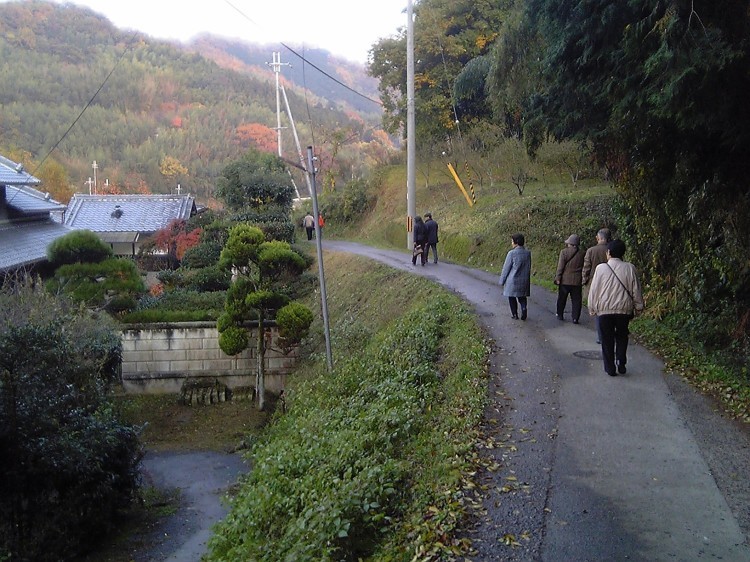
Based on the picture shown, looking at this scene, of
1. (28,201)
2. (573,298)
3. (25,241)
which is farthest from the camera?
(28,201)

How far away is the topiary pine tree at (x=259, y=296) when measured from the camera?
605 inches

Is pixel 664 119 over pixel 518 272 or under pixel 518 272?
over

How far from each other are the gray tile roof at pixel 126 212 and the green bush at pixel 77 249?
736 inches

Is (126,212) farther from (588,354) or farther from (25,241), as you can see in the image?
(588,354)

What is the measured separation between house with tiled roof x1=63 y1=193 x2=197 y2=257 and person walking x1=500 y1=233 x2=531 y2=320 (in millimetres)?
29504

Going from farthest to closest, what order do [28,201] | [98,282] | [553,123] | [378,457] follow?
[28,201] → [98,282] → [553,123] → [378,457]

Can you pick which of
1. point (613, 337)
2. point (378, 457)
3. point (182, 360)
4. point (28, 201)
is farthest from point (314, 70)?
point (378, 457)

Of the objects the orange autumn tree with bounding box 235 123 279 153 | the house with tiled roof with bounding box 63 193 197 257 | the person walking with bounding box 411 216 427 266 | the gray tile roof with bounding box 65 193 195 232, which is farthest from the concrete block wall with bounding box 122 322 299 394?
the orange autumn tree with bounding box 235 123 279 153

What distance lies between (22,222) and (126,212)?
1536 cm

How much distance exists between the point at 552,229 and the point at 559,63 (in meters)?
8.32

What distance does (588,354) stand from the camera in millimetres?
9555

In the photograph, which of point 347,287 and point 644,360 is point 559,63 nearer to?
point 644,360

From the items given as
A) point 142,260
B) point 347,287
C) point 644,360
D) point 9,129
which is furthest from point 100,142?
point 644,360

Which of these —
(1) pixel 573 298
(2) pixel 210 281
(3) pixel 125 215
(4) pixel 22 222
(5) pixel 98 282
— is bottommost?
(2) pixel 210 281
